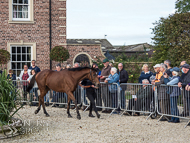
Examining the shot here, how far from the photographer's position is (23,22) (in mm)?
18719

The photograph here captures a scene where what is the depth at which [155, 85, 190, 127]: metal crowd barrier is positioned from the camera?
27.7 feet

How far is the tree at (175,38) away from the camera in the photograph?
1543cm

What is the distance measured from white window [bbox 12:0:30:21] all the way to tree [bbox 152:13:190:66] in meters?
8.47

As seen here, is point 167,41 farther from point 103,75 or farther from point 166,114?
point 166,114

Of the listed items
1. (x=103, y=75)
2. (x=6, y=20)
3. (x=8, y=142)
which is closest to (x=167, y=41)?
(x=103, y=75)

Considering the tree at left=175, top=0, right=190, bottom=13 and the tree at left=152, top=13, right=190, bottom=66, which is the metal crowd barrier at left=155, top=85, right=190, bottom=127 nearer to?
the tree at left=152, top=13, right=190, bottom=66

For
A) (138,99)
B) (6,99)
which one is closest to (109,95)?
(138,99)

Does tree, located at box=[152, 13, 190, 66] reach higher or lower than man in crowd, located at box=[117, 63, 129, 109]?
higher

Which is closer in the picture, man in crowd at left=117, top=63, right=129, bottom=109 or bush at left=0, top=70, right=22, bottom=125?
bush at left=0, top=70, right=22, bottom=125

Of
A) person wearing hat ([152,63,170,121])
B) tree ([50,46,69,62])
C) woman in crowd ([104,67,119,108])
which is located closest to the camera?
person wearing hat ([152,63,170,121])

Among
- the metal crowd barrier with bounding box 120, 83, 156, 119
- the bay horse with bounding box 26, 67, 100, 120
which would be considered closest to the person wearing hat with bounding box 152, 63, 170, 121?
the metal crowd barrier with bounding box 120, 83, 156, 119

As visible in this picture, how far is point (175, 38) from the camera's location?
638 inches

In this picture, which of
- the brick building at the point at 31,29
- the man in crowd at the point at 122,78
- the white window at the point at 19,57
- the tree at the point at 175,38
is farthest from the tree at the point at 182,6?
the man in crowd at the point at 122,78

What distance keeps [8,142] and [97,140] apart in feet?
6.45
